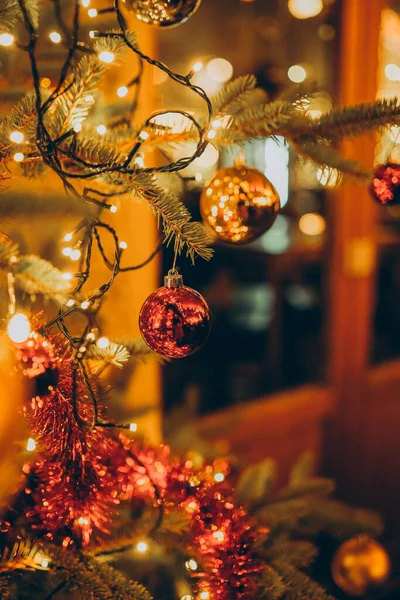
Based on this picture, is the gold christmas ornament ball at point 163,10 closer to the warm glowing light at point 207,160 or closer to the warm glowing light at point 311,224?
the warm glowing light at point 311,224

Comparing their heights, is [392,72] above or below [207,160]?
above

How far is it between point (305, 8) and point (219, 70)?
1.63 feet

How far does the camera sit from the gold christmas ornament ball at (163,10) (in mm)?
651

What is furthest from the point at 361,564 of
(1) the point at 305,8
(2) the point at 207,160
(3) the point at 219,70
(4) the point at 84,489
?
(3) the point at 219,70

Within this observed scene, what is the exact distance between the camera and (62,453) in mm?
634

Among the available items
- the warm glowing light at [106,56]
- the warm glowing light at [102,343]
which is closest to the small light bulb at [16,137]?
the warm glowing light at [106,56]

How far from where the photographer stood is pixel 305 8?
1.96 m

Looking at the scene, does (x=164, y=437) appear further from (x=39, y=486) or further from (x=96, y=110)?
(x=96, y=110)

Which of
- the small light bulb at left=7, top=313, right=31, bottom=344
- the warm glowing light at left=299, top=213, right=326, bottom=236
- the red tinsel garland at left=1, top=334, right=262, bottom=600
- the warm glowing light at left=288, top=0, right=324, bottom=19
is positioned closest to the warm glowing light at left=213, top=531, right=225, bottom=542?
the red tinsel garland at left=1, top=334, right=262, bottom=600

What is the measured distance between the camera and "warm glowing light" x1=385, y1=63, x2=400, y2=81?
2.07 metres

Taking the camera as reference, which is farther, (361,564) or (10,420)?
(361,564)

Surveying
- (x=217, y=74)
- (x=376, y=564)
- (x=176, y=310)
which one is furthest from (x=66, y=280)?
(x=217, y=74)

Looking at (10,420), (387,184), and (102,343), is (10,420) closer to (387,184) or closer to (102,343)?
(102,343)

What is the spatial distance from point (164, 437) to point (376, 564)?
21.1 inches
